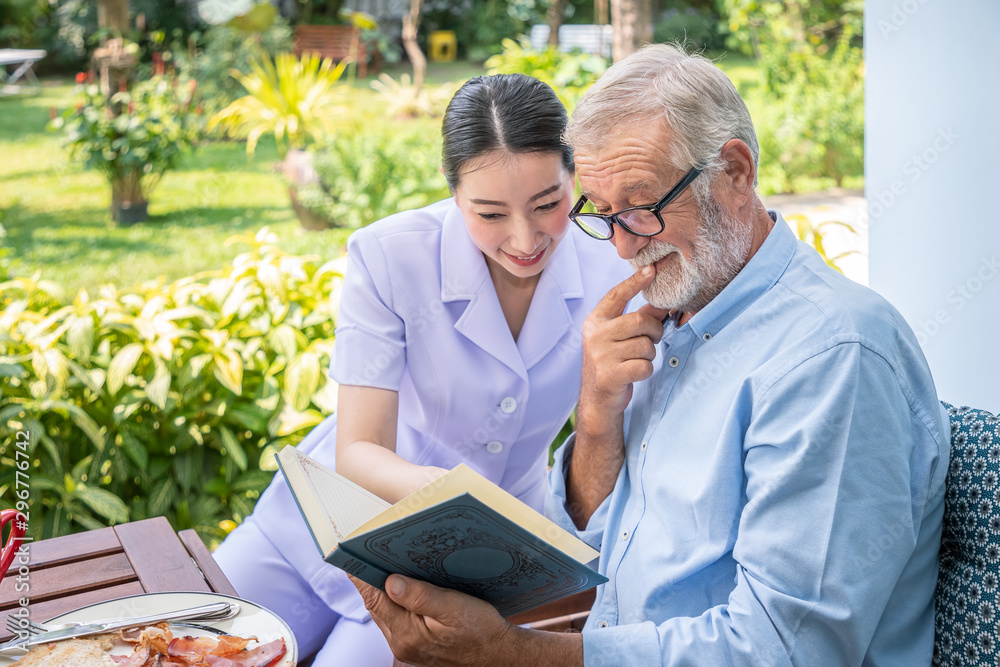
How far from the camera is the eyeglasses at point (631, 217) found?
1361 mm

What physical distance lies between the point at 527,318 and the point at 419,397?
0.93ft

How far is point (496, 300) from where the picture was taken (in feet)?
6.00

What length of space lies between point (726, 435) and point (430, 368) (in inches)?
27.6

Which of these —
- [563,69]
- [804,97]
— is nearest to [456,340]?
[563,69]

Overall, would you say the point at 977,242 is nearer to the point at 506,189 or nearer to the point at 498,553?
the point at 506,189

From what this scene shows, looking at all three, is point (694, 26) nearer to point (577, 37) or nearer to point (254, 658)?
point (577, 37)

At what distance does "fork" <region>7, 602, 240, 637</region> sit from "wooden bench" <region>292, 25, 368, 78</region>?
10.1m

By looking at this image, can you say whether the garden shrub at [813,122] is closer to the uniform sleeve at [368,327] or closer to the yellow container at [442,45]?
the yellow container at [442,45]

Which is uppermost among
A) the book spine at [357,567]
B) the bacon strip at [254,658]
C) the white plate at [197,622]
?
the book spine at [357,567]

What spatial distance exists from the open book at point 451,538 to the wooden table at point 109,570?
0.32 m
